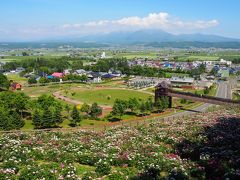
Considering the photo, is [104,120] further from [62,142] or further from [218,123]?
[62,142]

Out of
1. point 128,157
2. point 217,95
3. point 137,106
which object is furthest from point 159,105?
point 128,157

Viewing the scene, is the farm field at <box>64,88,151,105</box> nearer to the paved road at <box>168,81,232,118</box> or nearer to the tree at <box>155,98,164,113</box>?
the tree at <box>155,98,164,113</box>

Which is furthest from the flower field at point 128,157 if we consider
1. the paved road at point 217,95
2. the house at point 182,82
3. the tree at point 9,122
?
the house at point 182,82

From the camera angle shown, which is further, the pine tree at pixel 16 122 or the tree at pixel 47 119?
the tree at pixel 47 119

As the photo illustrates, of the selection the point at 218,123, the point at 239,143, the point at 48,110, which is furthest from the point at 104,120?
the point at 239,143

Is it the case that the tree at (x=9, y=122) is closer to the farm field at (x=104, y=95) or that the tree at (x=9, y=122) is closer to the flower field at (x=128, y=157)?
the flower field at (x=128, y=157)

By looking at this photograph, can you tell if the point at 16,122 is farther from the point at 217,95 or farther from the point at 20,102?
the point at 217,95
